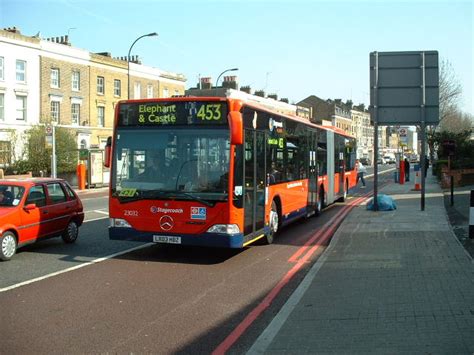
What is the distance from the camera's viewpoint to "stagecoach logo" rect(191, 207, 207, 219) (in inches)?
354

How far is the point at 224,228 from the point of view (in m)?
8.91

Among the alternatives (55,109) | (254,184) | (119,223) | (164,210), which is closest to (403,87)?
(254,184)

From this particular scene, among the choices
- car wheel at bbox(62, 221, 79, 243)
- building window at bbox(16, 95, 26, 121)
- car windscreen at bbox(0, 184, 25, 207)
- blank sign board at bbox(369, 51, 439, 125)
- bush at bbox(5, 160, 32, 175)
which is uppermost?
building window at bbox(16, 95, 26, 121)

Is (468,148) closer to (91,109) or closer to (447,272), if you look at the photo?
(447,272)

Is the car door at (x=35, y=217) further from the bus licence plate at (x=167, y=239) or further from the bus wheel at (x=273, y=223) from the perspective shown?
the bus wheel at (x=273, y=223)

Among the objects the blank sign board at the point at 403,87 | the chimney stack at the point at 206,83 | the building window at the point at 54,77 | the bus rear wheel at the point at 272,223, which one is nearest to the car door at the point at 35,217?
the bus rear wheel at the point at 272,223

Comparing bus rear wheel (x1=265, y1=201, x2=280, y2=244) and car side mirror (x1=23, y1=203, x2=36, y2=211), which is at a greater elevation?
car side mirror (x1=23, y1=203, x2=36, y2=211)

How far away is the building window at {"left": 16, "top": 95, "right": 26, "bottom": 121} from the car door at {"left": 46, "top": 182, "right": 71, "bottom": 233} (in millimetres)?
32367

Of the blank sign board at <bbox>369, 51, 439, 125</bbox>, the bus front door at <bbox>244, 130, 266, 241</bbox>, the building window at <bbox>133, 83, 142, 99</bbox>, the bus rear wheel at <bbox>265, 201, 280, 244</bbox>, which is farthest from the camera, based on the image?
the building window at <bbox>133, 83, 142, 99</bbox>

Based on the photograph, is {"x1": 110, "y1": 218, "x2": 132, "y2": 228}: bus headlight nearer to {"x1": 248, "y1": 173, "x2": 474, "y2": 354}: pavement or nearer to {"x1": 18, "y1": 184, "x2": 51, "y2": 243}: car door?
{"x1": 18, "y1": 184, "x2": 51, "y2": 243}: car door

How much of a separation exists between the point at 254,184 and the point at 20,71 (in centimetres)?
3636

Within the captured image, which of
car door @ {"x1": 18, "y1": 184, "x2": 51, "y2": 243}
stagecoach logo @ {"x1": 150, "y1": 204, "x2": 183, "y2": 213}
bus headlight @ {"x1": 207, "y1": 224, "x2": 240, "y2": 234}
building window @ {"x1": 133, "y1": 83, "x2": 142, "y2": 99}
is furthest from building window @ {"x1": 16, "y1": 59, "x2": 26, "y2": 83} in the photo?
bus headlight @ {"x1": 207, "y1": 224, "x2": 240, "y2": 234}

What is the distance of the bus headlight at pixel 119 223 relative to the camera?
944cm

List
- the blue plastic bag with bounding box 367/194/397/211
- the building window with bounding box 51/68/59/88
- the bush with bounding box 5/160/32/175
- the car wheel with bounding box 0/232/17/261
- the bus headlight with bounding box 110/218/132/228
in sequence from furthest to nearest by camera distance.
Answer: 1. the building window with bounding box 51/68/59/88
2. the bush with bounding box 5/160/32/175
3. the blue plastic bag with bounding box 367/194/397/211
4. the bus headlight with bounding box 110/218/132/228
5. the car wheel with bounding box 0/232/17/261
